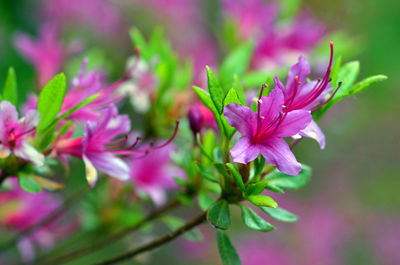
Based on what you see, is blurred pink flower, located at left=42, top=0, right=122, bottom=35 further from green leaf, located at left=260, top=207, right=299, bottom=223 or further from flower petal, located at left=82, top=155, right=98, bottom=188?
green leaf, located at left=260, top=207, right=299, bottom=223

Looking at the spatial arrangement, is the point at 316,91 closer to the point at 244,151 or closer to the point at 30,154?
the point at 244,151

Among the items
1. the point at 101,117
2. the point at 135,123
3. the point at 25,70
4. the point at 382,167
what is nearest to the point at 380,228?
the point at 382,167

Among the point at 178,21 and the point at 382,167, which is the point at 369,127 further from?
the point at 178,21

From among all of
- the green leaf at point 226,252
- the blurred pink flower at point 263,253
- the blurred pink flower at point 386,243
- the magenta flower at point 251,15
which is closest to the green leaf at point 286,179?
the green leaf at point 226,252

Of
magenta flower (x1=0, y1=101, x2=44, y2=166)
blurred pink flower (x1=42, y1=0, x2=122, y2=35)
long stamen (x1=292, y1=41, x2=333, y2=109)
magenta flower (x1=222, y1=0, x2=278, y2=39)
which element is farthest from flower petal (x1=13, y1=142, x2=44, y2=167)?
blurred pink flower (x1=42, y1=0, x2=122, y2=35)

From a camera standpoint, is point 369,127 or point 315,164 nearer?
point 315,164

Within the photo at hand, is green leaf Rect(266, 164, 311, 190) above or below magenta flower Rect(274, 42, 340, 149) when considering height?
below
